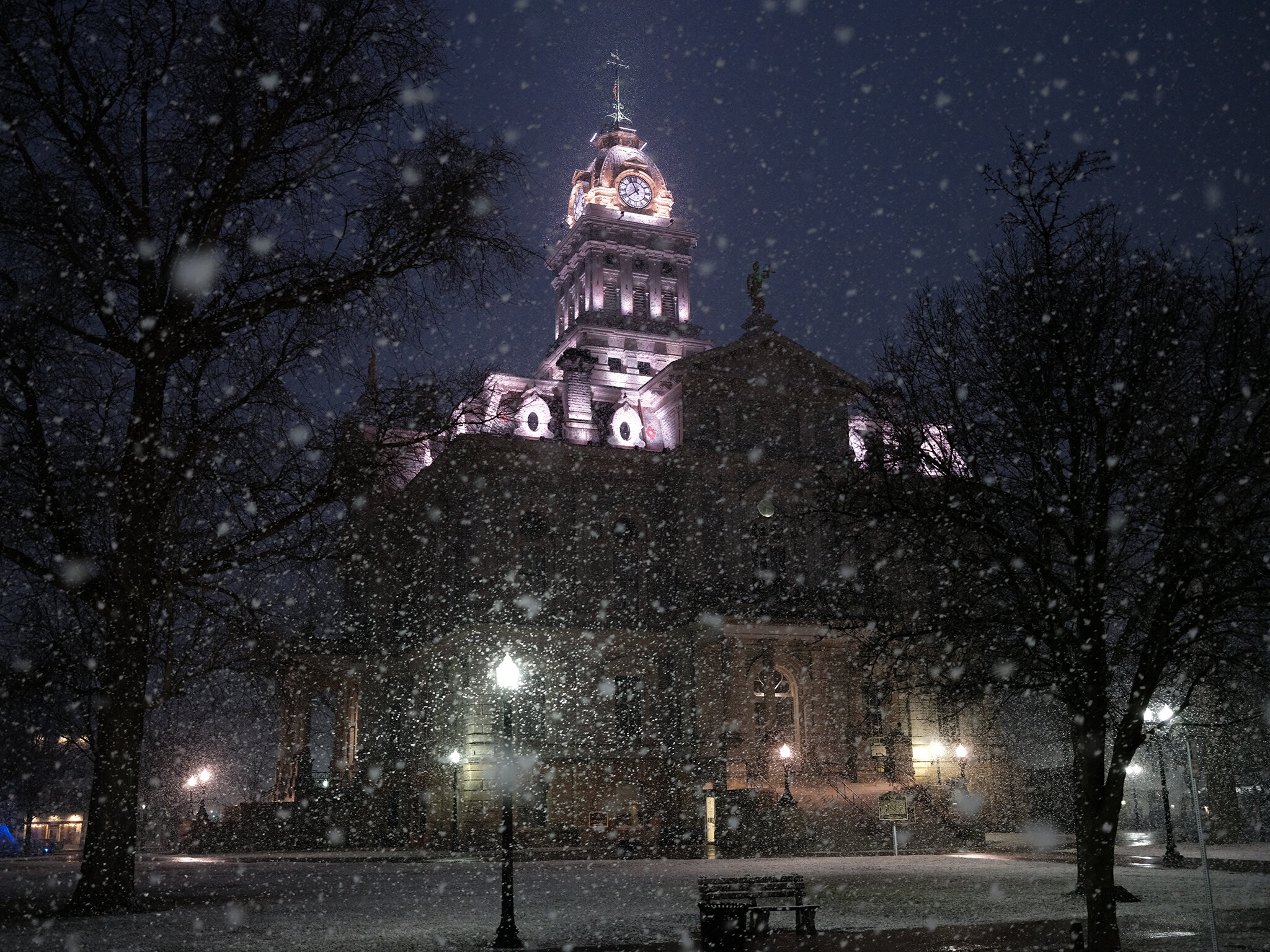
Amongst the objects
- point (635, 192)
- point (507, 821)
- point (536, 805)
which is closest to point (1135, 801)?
point (536, 805)

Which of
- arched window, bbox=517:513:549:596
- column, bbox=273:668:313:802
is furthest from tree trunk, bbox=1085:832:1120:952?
column, bbox=273:668:313:802

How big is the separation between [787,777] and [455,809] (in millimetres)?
13103

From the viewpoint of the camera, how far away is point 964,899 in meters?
19.6

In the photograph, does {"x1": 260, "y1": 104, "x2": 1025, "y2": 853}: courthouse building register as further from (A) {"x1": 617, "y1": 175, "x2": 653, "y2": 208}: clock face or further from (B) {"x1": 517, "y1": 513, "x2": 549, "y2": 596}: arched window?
(A) {"x1": 617, "y1": 175, "x2": 653, "y2": 208}: clock face

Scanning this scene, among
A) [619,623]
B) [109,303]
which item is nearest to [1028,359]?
[109,303]

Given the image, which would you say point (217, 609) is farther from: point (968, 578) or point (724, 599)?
point (724, 599)

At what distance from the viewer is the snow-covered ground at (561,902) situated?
1467 cm

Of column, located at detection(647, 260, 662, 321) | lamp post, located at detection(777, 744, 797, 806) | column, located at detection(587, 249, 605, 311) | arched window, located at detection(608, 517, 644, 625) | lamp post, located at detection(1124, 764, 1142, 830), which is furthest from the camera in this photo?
column, located at detection(647, 260, 662, 321)

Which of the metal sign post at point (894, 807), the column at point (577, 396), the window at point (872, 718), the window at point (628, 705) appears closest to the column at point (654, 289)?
the column at point (577, 396)

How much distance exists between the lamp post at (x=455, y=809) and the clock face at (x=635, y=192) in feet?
133

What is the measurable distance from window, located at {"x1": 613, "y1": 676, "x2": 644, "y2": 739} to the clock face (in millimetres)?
36336

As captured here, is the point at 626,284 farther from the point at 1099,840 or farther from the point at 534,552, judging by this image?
A: the point at 1099,840

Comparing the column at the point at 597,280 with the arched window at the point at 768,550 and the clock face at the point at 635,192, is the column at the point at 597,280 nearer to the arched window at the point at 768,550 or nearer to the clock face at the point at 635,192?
the clock face at the point at 635,192

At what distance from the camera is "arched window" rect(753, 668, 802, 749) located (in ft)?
143
